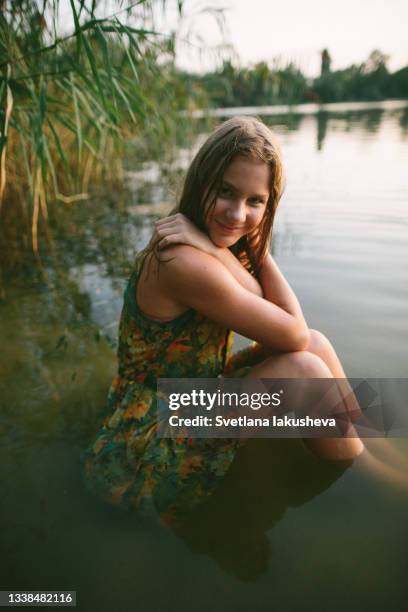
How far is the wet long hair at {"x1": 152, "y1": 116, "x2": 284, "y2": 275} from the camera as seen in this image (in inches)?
53.7

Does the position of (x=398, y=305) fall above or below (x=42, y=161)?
below

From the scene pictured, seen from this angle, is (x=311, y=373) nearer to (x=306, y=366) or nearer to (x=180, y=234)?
(x=306, y=366)

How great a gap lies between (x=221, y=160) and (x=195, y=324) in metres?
0.53

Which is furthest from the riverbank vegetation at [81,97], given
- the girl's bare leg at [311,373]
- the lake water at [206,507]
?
the girl's bare leg at [311,373]

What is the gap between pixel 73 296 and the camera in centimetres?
310

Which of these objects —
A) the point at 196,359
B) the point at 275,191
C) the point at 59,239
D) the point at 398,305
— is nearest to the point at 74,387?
the point at 196,359

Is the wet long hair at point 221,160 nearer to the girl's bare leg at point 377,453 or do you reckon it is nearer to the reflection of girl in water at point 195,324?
the reflection of girl in water at point 195,324

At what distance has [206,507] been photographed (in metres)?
1.48

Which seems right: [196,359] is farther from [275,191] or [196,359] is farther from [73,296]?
[73,296]

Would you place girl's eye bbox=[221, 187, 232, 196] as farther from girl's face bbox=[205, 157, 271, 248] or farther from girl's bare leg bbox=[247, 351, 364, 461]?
girl's bare leg bbox=[247, 351, 364, 461]

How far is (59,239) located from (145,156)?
5.36 m

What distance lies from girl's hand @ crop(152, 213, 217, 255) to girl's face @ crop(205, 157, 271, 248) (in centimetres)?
5

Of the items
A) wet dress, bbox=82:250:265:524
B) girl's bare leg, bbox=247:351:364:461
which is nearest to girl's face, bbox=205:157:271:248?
wet dress, bbox=82:250:265:524

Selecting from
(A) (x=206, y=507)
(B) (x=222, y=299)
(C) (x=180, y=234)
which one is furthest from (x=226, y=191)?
(A) (x=206, y=507)
